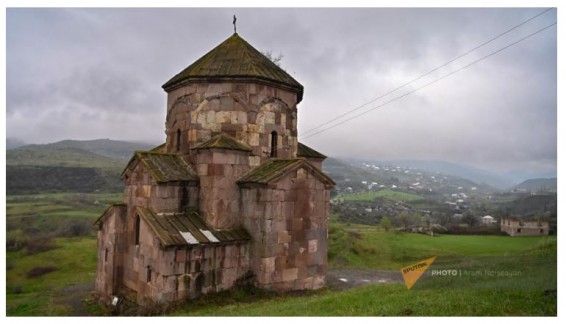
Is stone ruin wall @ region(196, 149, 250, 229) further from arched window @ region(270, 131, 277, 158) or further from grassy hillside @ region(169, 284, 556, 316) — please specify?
grassy hillside @ region(169, 284, 556, 316)

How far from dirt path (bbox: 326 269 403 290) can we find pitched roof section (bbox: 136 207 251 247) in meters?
3.34

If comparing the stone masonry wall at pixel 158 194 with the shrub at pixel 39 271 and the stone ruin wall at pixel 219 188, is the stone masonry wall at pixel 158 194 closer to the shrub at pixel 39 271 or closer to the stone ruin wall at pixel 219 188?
the stone ruin wall at pixel 219 188

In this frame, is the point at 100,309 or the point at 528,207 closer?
the point at 100,309

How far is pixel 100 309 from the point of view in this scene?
926cm

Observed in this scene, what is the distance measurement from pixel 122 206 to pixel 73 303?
113 inches

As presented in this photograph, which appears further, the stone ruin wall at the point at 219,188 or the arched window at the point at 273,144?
the arched window at the point at 273,144

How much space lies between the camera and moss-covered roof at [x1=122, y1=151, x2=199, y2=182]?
9.05m

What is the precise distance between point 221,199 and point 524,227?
834 cm

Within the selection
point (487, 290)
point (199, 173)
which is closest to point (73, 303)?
point (199, 173)

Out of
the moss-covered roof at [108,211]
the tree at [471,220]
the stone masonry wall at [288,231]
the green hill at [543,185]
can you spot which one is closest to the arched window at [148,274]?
the moss-covered roof at [108,211]

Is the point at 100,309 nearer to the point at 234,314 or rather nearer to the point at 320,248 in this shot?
the point at 234,314

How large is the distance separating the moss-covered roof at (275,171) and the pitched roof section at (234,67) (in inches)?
93.2

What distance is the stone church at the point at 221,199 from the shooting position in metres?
8.50

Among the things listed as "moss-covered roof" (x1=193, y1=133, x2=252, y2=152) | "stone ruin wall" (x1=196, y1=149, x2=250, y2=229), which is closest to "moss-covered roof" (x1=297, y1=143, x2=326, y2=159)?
"moss-covered roof" (x1=193, y1=133, x2=252, y2=152)
